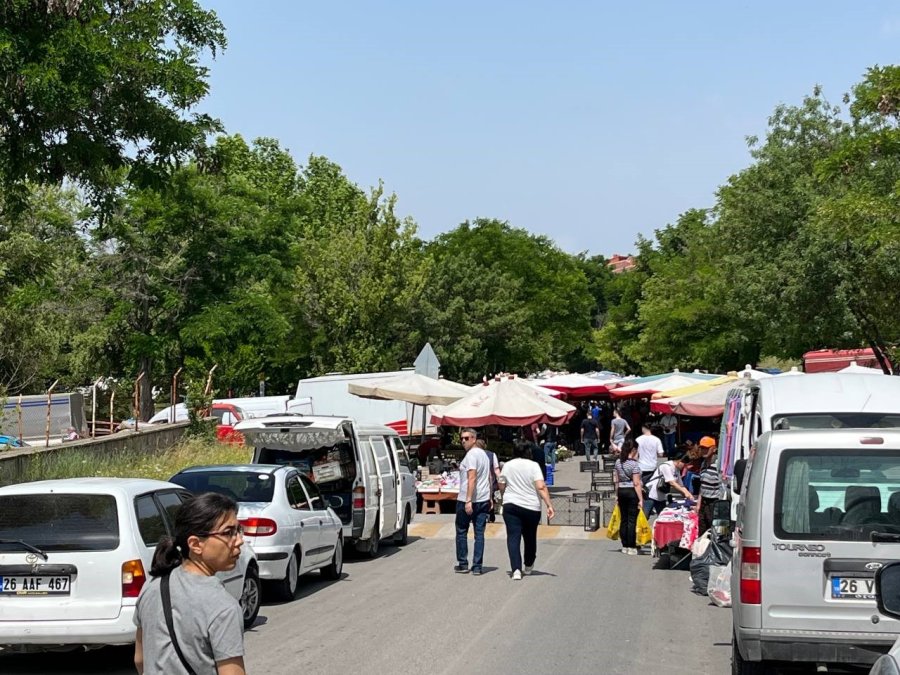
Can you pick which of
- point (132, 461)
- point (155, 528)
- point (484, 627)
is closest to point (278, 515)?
point (484, 627)

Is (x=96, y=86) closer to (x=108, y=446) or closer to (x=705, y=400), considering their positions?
(x=108, y=446)

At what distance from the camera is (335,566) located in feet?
52.5

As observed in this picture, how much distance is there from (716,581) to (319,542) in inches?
192

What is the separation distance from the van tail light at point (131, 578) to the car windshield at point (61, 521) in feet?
0.60

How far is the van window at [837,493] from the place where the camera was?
8062 mm

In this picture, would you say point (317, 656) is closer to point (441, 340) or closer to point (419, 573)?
point (419, 573)

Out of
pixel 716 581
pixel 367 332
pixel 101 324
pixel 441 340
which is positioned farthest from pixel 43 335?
pixel 716 581

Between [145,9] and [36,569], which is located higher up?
[145,9]

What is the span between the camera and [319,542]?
1497 cm

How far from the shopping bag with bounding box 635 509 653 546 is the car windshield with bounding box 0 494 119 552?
10509 millimetres

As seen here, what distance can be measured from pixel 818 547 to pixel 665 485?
1063 cm

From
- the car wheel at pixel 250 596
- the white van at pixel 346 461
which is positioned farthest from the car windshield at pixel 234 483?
the white van at pixel 346 461


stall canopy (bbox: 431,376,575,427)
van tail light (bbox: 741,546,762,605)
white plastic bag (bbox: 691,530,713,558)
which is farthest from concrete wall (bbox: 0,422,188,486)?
van tail light (bbox: 741,546,762,605)

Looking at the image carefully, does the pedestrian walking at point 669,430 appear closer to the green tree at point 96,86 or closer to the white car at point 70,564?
the green tree at point 96,86
